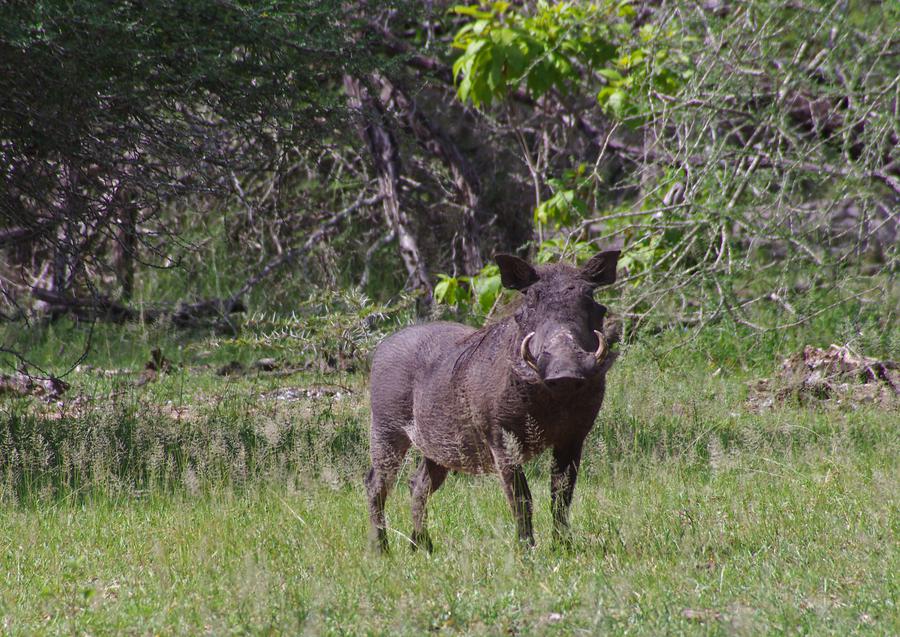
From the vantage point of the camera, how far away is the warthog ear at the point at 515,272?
4371 millimetres

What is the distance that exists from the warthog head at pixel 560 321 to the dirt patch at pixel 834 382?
152 inches

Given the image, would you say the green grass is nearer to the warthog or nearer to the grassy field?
the grassy field

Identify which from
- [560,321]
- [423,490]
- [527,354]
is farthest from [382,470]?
[560,321]

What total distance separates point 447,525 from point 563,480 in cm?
108

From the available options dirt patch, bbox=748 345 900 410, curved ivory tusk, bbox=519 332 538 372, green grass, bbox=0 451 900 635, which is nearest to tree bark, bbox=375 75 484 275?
dirt patch, bbox=748 345 900 410

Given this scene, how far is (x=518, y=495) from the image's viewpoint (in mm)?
4414

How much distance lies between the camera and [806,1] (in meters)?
7.91

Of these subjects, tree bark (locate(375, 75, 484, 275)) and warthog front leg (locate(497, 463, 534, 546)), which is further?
tree bark (locate(375, 75, 484, 275))

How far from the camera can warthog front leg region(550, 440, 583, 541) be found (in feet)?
14.7

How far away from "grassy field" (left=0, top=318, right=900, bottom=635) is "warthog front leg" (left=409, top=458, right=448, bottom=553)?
0.55 ft

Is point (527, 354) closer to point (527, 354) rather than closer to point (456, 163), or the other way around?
point (527, 354)

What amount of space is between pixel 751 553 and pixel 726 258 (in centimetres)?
454

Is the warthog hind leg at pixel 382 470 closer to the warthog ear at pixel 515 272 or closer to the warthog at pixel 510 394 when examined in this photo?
the warthog at pixel 510 394

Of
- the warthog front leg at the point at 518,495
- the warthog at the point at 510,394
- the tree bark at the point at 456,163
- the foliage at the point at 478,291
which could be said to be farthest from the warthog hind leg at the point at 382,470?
the tree bark at the point at 456,163
